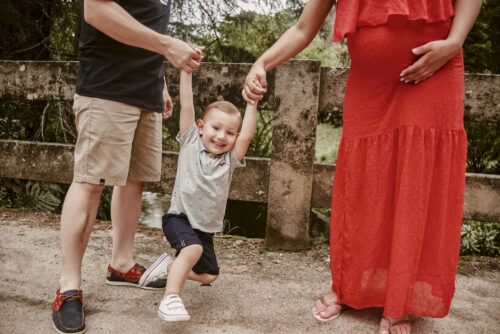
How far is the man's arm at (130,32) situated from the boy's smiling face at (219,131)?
30cm

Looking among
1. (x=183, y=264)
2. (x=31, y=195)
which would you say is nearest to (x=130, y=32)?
(x=183, y=264)

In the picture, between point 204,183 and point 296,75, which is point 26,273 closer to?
point 204,183

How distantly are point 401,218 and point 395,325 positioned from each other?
54 cm

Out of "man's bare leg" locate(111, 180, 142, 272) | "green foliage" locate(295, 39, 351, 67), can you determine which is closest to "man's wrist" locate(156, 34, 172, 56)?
"man's bare leg" locate(111, 180, 142, 272)

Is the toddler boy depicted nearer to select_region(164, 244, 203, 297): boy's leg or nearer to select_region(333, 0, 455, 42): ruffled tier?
select_region(164, 244, 203, 297): boy's leg

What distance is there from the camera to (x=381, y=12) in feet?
5.88

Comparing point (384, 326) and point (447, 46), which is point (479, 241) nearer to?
point (384, 326)

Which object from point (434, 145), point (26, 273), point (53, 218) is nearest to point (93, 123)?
point (26, 273)

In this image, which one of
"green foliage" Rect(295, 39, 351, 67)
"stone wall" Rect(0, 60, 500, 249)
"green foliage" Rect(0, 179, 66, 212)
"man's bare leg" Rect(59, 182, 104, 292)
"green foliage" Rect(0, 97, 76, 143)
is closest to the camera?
"man's bare leg" Rect(59, 182, 104, 292)

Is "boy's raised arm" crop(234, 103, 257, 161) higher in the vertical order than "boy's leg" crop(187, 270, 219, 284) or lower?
higher

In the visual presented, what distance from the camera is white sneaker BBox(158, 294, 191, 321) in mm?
1786

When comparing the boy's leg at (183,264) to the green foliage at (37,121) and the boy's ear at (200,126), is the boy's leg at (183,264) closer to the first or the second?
the boy's ear at (200,126)

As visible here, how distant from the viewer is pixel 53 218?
371 centimetres

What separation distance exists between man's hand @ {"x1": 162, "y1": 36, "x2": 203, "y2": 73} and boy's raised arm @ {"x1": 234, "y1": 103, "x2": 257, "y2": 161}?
1.16 feet
